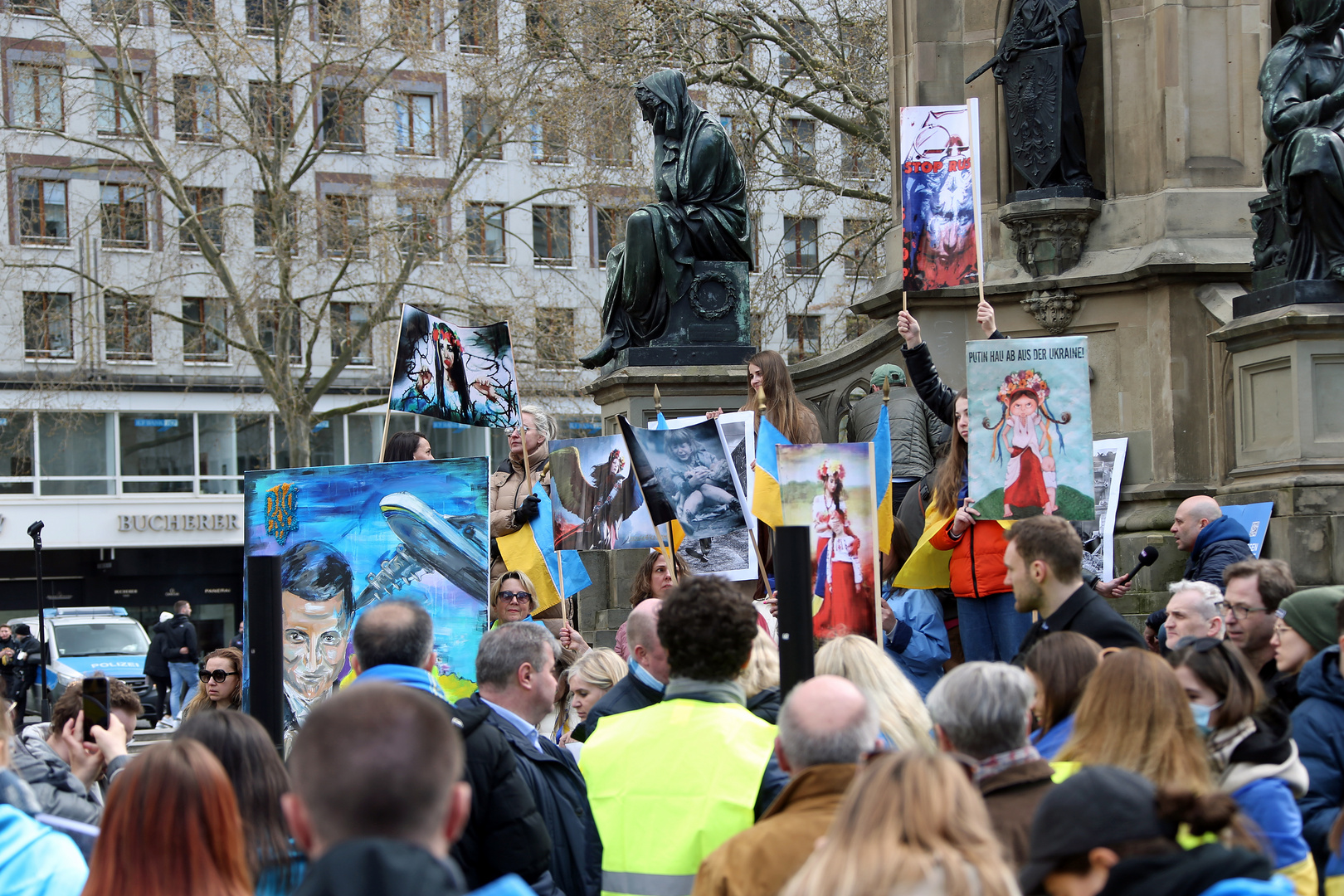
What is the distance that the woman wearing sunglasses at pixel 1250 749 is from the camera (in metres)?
3.84

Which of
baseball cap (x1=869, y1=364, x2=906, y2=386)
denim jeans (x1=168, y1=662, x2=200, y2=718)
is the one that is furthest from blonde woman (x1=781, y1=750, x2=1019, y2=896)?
denim jeans (x1=168, y1=662, x2=200, y2=718)

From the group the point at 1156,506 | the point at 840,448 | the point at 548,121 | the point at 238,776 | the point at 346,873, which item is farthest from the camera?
the point at 548,121

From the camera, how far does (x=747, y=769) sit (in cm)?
421

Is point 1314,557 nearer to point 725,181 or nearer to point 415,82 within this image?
point 725,181

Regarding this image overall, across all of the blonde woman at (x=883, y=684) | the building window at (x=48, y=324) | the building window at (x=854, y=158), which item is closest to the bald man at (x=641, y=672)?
the blonde woman at (x=883, y=684)

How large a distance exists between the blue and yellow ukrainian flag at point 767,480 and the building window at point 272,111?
22.8 m

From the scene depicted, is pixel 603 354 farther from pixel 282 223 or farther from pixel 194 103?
pixel 194 103

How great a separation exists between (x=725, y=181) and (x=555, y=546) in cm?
407

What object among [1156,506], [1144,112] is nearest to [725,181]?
[1144,112]

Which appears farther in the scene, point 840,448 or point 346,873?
point 840,448

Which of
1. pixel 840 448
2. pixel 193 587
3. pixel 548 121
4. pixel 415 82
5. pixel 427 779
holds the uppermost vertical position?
pixel 415 82

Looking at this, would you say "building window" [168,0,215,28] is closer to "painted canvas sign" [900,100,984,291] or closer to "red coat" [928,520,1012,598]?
"painted canvas sign" [900,100,984,291]

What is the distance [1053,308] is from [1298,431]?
2366 mm

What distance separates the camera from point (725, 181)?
11750 mm
